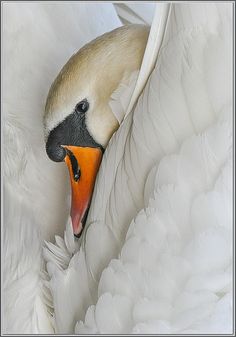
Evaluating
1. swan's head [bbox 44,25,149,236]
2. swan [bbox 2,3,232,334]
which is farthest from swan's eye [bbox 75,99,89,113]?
swan [bbox 2,3,232,334]

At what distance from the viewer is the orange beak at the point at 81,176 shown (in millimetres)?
1115

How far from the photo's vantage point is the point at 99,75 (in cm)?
113

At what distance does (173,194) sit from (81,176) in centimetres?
23

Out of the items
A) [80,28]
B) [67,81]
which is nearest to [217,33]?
[67,81]

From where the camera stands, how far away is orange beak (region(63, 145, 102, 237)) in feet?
3.66

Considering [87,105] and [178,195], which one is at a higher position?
[87,105]

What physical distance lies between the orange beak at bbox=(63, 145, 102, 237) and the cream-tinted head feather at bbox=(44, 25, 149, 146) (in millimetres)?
24

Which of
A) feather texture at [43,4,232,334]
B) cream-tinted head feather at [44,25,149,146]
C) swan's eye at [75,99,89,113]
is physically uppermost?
cream-tinted head feather at [44,25,149,146]

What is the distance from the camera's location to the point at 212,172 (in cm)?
91

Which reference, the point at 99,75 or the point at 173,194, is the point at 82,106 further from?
the point at 173,194

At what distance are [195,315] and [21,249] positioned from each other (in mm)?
334

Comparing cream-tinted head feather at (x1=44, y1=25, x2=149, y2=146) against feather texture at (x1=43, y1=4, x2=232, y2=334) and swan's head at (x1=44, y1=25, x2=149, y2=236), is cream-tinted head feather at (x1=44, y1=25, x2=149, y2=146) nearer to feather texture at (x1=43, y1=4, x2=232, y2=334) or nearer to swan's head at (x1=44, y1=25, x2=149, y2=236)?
swan's head at (x1=44, y1=25, x2=149, y2=236)

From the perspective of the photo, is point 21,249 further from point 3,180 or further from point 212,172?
point 212,172

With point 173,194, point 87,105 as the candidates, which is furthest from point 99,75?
point 173,194
